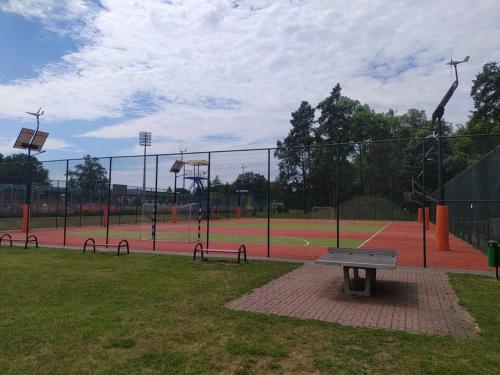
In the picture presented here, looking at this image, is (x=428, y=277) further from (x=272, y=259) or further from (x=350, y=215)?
(x=350, y=215)

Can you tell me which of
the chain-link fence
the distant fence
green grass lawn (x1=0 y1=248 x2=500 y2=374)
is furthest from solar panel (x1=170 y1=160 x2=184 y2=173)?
the distant fence

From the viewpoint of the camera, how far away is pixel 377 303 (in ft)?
23.4

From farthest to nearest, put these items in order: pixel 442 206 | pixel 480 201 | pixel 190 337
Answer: pixel 442 206 < pixel 480 201 < pixel 190 337

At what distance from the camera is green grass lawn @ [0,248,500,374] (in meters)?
4.28

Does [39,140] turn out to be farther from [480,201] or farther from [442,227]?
[480,201]

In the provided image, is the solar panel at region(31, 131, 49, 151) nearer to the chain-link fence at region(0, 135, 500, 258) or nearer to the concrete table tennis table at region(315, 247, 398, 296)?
the chain-link fence at region(0, 135, 500, 258)

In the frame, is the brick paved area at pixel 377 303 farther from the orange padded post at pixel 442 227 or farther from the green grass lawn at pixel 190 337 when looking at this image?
the orange padded post at pixel 442 227

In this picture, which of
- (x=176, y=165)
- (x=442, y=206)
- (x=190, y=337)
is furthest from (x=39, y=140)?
(x=190, y=337)

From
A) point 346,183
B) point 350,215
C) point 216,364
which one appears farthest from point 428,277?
point 350,215

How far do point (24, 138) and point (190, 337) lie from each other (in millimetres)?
21763

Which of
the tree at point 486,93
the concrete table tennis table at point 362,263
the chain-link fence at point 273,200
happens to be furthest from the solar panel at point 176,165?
the tree at point 486,93

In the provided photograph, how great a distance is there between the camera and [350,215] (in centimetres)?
3959

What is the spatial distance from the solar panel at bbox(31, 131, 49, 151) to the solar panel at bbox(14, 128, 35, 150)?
0.23 m

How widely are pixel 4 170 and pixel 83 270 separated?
2211 cm
